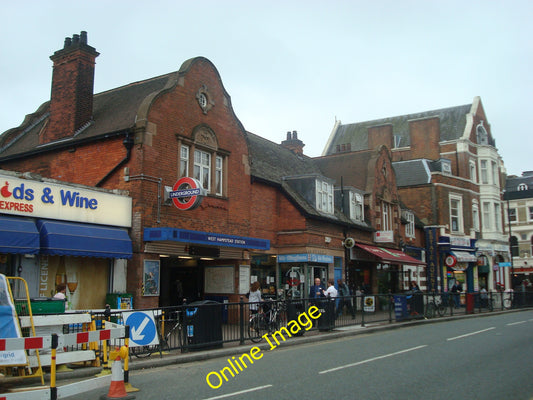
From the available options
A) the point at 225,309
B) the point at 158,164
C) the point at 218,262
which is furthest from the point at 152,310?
the point at 218,262

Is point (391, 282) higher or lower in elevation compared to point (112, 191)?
lower

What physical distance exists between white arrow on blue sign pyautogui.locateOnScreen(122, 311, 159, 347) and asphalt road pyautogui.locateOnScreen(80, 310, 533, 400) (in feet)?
2.71

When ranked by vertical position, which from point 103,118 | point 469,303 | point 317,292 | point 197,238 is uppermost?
point 103,118

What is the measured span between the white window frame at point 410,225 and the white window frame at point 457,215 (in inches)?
205

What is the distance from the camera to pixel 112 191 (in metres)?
16.3

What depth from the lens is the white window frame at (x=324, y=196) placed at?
24.9m

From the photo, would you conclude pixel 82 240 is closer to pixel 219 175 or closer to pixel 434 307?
pixel 219 175

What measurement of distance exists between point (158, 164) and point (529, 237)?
5687 cm

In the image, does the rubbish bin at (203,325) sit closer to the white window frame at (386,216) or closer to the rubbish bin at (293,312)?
the rubbish bin at (293,312)

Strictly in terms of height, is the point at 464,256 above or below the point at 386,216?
below

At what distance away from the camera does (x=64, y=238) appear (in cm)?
1410

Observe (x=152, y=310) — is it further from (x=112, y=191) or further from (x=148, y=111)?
(x=148, y=111)

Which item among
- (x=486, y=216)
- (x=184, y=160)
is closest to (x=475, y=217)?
(x=486, y=216)

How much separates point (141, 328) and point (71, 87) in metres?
11.5
